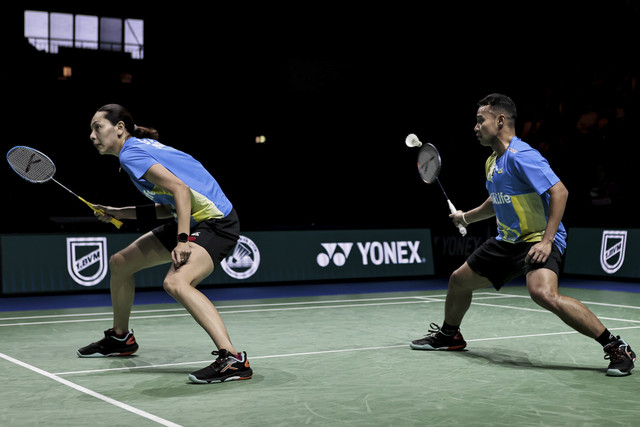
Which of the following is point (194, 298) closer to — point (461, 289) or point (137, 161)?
point (137, 161)

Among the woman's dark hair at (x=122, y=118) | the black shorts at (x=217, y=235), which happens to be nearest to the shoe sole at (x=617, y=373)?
the black shorts at (x=217, y=235)

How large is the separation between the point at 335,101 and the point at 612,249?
14.2 metres

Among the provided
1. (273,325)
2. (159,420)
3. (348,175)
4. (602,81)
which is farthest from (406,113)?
(159,420)

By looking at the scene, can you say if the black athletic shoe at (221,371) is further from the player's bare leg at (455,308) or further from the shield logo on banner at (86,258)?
the shield logo on banner at (86,258)

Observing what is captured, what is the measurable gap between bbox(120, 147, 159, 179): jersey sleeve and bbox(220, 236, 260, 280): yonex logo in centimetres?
691

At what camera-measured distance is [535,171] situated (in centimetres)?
506

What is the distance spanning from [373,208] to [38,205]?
984cm

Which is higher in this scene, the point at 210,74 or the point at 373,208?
the point at 210,74

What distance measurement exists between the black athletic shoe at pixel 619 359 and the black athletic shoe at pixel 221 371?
2245 mm

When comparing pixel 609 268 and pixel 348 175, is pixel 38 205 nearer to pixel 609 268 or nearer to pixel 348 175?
pixel 348 175

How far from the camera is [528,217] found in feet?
17.4

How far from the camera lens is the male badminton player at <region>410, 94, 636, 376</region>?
4.99 meters

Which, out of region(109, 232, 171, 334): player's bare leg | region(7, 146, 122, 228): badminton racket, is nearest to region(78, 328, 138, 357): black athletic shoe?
region(109, 232, 171, 334): player's bare leg

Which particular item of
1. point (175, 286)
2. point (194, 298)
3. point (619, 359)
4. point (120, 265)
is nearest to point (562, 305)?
point (619, 359)
